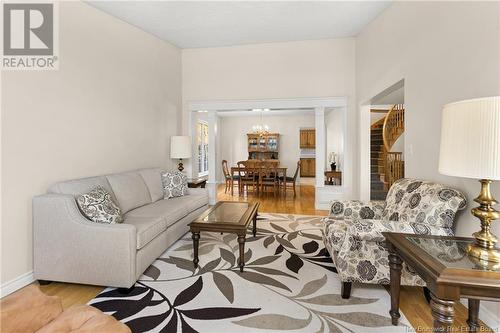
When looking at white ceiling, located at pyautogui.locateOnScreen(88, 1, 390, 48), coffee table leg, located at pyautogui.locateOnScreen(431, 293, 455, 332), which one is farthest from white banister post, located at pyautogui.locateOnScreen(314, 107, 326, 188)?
coffee table leg, located at pyautogui.locateOnScreen(431, 293, 455, 332)

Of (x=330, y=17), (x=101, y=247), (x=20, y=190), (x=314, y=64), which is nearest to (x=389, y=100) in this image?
(x=314, y=64)

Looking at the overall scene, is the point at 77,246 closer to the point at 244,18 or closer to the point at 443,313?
the point at 443,313

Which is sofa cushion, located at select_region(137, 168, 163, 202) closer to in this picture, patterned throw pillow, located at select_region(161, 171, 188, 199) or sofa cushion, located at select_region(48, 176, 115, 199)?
patterned throw pillow, located at select_region(161, 171, 188, 199)

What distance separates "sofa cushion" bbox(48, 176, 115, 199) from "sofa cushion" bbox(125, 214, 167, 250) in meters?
0.53

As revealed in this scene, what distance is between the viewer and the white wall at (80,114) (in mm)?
2281

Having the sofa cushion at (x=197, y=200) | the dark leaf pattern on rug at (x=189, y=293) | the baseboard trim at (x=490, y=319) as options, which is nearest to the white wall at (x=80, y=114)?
the sofa cushion at (x=197, y=200)

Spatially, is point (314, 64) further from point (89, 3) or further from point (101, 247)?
point (101, 247)

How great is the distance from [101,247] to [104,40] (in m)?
2.81

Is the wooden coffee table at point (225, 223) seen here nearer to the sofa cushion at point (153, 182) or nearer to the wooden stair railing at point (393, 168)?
the sofa cushion at point (153, 182)

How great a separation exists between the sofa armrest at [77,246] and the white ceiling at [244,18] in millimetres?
2705

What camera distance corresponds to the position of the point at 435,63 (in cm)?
241

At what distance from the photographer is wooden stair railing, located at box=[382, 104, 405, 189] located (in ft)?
19.0

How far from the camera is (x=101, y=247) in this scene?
2.16 m

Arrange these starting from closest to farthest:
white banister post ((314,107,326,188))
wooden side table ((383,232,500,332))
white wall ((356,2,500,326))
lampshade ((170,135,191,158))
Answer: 1. wooden side table ((383,232,500,332))
2. white wall ((356,2,500,326))
3. lampshade ((170,135,191,158))
4. white banister post ((314,107,326,188))
